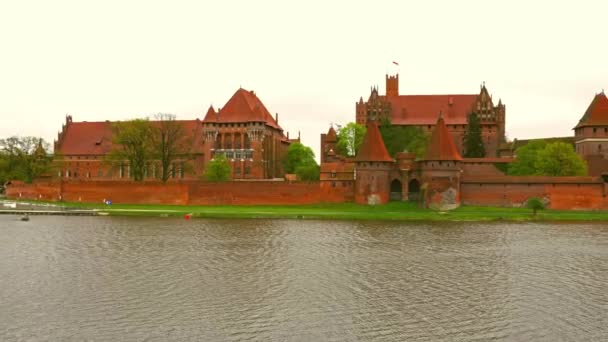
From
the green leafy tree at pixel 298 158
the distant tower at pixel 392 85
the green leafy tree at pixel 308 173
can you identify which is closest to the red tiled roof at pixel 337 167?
the green leafy tree at pixel 308 173

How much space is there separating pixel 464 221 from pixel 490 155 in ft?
88.4

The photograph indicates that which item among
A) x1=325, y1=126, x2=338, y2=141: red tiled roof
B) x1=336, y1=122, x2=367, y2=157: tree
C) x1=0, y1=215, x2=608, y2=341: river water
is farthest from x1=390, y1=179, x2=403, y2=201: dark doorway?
x1=325, y1=126, x2=338, y2=141: red tiled roof

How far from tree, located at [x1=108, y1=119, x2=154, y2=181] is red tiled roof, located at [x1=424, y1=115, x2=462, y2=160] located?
79.1 feet

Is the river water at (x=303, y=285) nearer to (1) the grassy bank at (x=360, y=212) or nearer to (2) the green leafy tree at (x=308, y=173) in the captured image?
(1) the grassy bank at (x=360, y=212)

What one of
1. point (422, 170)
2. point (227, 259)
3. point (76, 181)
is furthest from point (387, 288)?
point (76, 181)

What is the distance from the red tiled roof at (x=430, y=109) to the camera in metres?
66.0

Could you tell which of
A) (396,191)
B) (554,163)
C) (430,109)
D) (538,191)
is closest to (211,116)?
(430,109)

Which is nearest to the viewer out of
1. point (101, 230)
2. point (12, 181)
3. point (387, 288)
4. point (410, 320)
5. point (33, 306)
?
point (410, 320)

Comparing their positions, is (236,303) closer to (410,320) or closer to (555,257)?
(410,320)

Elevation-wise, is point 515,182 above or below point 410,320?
above

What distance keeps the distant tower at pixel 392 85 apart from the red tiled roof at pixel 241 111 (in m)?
18.0

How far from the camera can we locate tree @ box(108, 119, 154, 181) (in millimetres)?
54469

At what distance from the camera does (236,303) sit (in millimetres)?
16984

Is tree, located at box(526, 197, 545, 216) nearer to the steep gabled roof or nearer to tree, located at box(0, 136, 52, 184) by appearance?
the steep gabled roof
